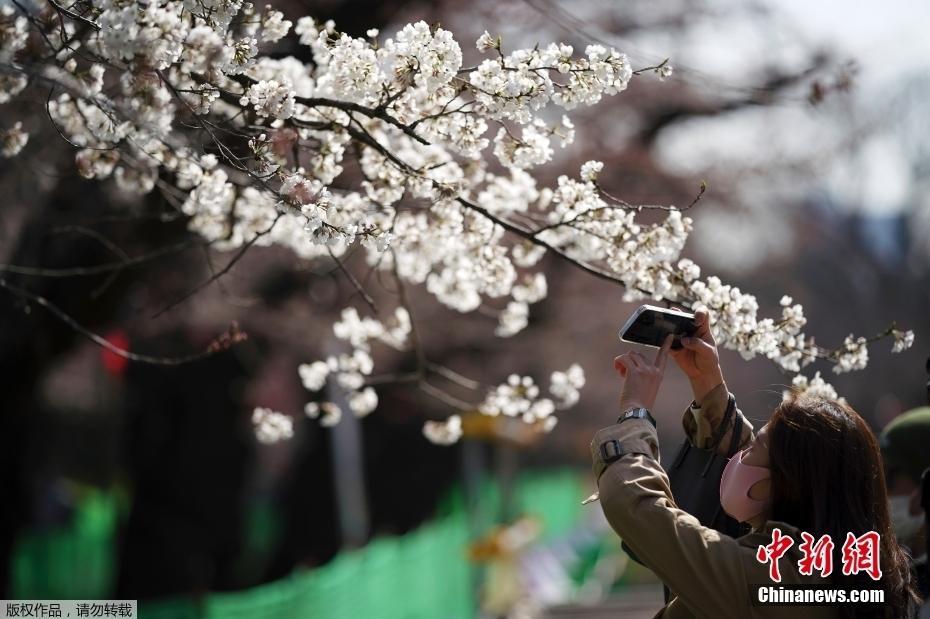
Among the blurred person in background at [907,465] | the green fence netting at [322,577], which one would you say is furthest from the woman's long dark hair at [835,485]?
the green fence netting at [322,577]

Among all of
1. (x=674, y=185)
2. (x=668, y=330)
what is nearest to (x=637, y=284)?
(x=668, y=330)

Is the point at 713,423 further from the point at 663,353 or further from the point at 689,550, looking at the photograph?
the point at 689,550

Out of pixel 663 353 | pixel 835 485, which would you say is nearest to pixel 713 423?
pixel 663 353

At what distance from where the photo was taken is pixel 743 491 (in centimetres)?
252

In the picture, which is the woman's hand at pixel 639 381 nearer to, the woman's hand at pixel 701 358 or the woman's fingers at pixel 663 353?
the woman's fingers at pixel 663 353

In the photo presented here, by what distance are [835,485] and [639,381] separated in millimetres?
531

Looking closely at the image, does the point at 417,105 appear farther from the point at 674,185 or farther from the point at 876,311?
the point at 876,311

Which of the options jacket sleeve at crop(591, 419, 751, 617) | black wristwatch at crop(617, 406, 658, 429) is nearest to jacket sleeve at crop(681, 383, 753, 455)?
black wristwatch at crop(617, 406, 658, 429)

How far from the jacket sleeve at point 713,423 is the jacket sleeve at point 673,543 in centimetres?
56

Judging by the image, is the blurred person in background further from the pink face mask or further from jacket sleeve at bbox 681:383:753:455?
the pink face mask

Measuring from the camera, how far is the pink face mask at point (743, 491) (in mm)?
2514

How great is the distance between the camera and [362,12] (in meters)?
6.95

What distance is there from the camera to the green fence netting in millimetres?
6840

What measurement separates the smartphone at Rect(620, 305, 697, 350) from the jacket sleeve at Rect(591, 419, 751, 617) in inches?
19.4
